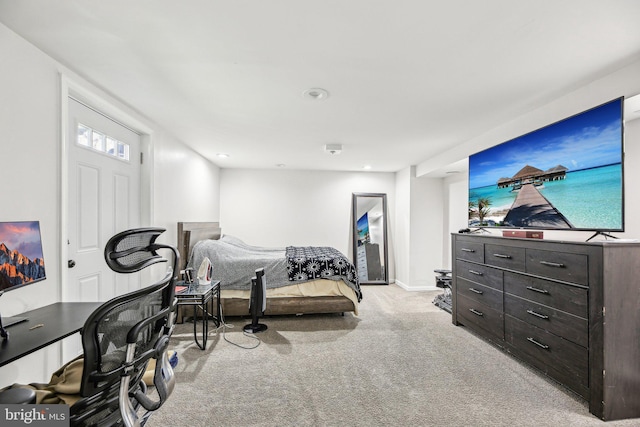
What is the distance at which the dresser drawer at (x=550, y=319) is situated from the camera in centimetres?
200

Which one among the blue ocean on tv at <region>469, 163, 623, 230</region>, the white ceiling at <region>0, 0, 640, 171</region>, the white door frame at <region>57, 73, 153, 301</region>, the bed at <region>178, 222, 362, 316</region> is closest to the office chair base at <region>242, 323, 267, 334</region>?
the bed at <region>178, 222, 362, 316</region>

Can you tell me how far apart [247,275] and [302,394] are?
6.12 ft

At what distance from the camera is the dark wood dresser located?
186cm

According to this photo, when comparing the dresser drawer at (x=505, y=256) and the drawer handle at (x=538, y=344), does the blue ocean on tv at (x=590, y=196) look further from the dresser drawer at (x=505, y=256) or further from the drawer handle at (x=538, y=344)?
the drawer handle at (x=538, y=344)

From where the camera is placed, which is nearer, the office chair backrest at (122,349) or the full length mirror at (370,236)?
the office chair backrest at (122,349)

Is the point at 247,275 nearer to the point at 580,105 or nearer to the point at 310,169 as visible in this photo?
the point at 310,169

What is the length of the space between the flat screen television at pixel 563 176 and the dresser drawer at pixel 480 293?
69 cm

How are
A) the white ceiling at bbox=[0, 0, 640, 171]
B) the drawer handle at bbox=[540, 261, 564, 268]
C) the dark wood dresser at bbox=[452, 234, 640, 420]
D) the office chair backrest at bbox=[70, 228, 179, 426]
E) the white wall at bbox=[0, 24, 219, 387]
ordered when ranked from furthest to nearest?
the drawer handle at bbox=[540, 261, 564, 268] < the dark wood dresser at bbox=[452, 234, 640, 420] < the white wall at bbox=[0, 24, 219, 387] < the white ceiling at bbox=[0, 0, 640, 171] < the office chair backrest at bbox=[70, 228, 179, 426]

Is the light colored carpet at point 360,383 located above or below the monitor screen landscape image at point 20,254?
below

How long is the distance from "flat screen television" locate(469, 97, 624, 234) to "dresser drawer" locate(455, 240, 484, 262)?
30 centimetres

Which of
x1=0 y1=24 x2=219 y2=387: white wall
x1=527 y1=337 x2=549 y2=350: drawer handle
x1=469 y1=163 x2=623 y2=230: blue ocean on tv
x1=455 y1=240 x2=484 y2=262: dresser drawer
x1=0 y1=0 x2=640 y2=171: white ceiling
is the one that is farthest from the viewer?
x1=455 y1=240 x2=484 y2=262: dresser drawer

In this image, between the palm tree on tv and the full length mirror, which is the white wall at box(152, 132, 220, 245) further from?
the palm tree on tv

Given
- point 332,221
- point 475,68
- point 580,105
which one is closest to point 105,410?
point 475,68

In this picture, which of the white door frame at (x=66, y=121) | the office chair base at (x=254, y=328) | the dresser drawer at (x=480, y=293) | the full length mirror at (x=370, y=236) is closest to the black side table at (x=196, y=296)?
the office chair base at (x=254, y=328)
